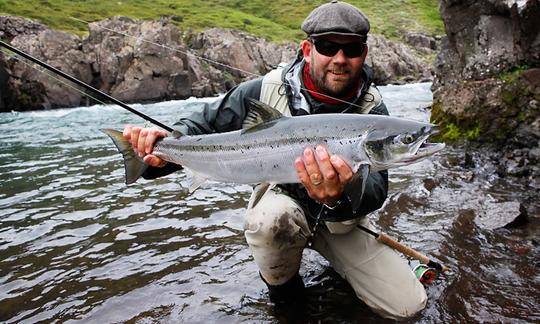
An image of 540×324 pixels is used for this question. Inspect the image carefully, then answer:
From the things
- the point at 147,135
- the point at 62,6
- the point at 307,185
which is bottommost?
the point at 307,185

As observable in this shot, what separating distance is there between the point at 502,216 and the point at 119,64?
1536 inches

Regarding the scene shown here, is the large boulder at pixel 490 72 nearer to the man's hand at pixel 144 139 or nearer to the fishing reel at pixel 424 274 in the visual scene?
the fishing reel at pixel 424 274

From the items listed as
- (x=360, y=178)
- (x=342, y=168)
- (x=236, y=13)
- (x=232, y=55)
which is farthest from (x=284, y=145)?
(x=236, y=13)

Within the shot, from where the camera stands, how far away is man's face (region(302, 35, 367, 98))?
378 cm

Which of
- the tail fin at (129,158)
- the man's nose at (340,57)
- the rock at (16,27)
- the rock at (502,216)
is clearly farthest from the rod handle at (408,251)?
the rock at (16,27)

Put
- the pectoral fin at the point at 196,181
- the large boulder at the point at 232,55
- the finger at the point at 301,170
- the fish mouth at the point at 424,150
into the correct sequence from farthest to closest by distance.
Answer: the large boulder at the point at 232,55 < the pectoral fin at the point at 196,181 < the finger at the point at 301,170 < the fish mouth at the point at 424,150

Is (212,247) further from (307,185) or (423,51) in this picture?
(423,51)

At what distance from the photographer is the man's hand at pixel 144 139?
12.2 feet

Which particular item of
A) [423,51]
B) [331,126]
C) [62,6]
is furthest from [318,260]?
[423,51]

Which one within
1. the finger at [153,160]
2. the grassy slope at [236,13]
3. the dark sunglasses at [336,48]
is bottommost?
the finger at [153,160]

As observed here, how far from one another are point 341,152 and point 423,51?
85241 millimetres

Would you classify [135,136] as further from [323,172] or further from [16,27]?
[16,27]

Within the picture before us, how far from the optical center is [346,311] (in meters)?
3.77

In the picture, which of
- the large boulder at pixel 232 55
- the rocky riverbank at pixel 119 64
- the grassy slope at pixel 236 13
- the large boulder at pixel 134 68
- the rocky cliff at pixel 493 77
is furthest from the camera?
the grassy slope at pixel 236 13
